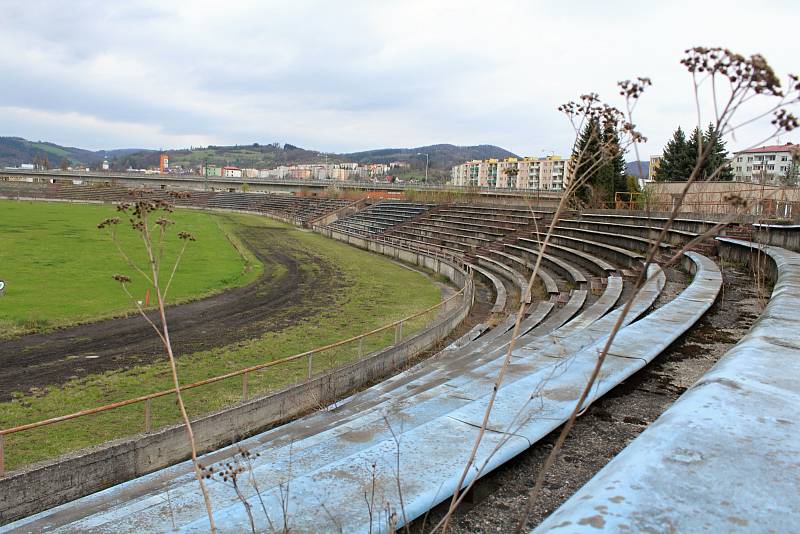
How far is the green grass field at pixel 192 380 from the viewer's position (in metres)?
8.72

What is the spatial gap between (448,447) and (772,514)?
2.05 metres

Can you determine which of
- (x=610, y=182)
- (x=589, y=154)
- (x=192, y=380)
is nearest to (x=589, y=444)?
(x=589, y=154)

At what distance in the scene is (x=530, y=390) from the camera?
5020 mm

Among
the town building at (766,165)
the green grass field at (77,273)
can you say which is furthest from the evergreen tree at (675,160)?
the green grass field at (77,273)

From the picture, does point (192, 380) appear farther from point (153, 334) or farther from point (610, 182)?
point (610, 182)

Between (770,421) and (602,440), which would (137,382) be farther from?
(770,421)

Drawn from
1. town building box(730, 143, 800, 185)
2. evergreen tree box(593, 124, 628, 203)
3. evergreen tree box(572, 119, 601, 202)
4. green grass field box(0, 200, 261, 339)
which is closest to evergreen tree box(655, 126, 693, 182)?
evergreen tree box(593, 124, 628, 203)

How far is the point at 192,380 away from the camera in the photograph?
37.1ft

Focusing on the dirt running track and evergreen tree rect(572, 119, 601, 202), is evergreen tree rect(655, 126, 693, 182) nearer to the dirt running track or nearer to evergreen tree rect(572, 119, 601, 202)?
the dirt running track

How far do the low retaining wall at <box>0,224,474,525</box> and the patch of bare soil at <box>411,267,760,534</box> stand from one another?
18.3 feet

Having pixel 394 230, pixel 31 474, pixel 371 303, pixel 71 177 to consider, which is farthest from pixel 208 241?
pixel 71 177

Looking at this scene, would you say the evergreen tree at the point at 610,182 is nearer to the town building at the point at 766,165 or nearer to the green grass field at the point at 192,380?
the town building at the point at 766,165

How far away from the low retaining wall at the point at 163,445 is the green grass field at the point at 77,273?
8193 millimetres

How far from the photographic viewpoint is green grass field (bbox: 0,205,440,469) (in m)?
8.72
